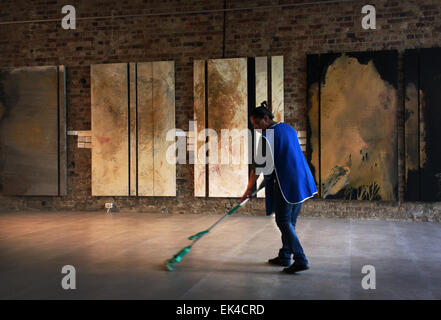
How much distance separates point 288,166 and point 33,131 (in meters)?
6.17

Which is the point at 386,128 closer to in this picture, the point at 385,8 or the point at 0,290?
the point at 385,8

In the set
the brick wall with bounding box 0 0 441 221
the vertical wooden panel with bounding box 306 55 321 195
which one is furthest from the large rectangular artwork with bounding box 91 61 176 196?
the vertical wooden panel with bounding box 306 55 321 195

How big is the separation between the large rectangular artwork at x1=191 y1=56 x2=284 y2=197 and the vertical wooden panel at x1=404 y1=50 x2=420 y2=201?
1.96 meters

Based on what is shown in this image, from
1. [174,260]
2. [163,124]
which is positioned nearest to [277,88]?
[163,124]

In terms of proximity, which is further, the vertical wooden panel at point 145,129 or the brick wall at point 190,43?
the vertical wooden panel at point 145,129

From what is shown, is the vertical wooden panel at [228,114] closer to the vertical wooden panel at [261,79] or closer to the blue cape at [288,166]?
the vertical wooden panel at [261,79]

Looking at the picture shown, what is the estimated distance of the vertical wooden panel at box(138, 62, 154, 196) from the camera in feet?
26.9

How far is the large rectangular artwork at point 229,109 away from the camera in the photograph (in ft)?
25.4

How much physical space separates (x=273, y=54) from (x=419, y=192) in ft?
10.6

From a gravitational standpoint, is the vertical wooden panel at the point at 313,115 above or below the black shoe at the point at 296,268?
above

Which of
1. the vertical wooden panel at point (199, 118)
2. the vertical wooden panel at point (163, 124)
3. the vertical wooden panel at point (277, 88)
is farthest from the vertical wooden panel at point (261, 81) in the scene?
the vertical wooden panel at point (163, 124)

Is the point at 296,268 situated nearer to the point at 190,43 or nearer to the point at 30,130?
the point at 190,43

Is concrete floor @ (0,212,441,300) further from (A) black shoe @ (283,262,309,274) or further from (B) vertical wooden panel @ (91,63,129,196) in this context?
(B) vertical wooden panel @ (91,63,129,196)

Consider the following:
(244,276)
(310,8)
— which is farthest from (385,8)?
(244,276)
